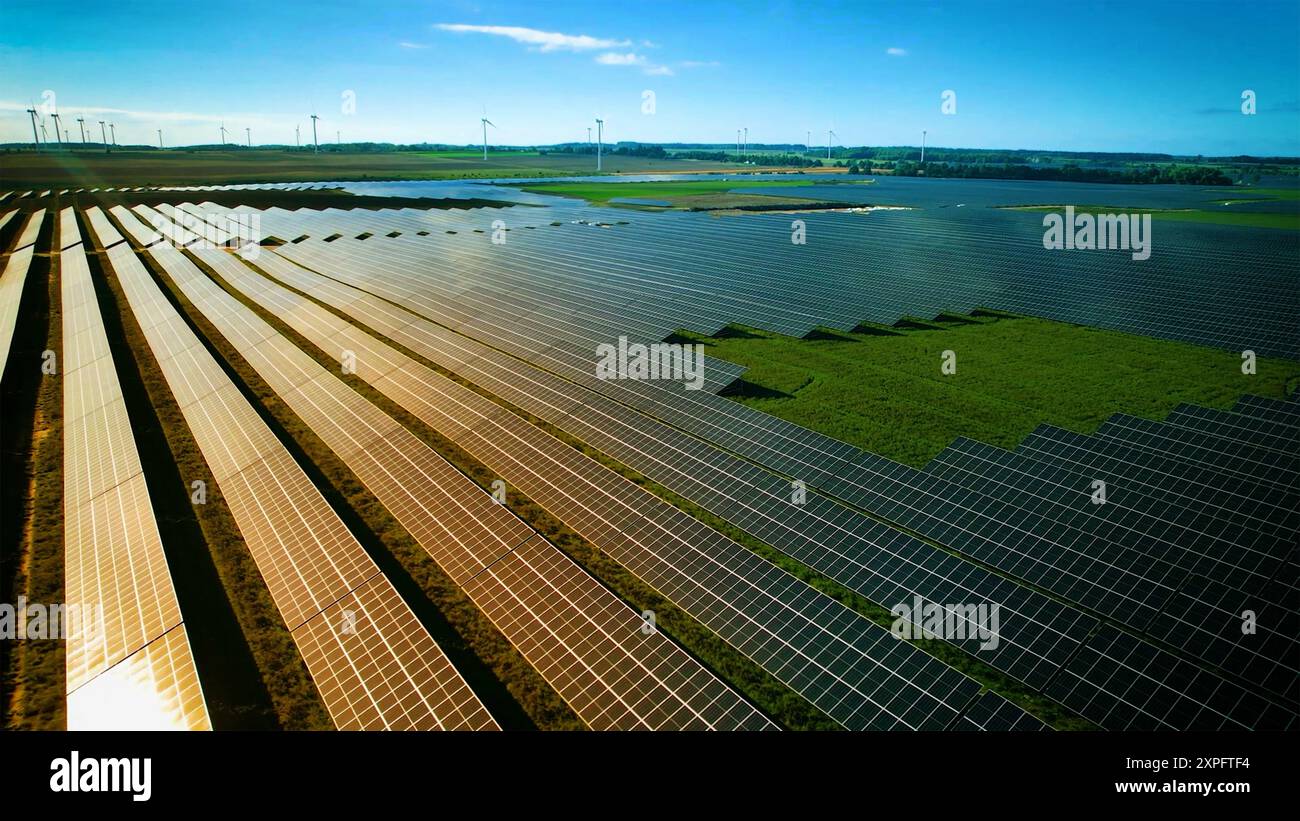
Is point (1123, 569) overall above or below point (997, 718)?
above

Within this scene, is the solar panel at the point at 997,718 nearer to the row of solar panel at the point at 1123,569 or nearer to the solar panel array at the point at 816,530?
the solar panel array at the point at 816,530

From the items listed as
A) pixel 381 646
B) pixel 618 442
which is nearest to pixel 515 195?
pixel 618 442

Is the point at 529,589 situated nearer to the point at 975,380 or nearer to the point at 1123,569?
the point at 1123,569

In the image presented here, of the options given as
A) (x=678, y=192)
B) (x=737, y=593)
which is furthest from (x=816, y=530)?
(x=678, y=192)

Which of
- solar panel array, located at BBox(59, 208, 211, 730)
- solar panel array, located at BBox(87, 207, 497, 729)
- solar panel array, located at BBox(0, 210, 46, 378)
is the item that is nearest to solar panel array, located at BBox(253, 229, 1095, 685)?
solar panel array, located at BBox(87, 207, 497, 729)

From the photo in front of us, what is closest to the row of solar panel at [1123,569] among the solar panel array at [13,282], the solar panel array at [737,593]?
the solar panel array at [737,593]

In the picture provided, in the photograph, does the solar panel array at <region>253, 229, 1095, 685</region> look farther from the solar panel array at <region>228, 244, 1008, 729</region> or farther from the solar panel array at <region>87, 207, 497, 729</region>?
the solar panel array at <region>87, 207, 497, 729</region>
